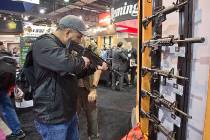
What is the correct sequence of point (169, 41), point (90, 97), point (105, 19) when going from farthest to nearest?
point (105, 19) < point (90, 97) < point (169, 41)

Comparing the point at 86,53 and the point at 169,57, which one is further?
the point at 86,53

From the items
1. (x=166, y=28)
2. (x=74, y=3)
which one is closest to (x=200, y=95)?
(x=166, y=28)

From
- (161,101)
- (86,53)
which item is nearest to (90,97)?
(86,53)

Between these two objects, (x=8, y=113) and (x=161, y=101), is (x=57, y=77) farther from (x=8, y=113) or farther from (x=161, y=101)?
(x=8, y=113)

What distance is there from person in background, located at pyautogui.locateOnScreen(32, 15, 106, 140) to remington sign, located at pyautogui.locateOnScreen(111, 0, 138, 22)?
153 cm

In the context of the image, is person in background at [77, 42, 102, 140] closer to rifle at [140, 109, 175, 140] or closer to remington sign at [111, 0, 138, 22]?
remington sign at [111, 0, 138, 22]

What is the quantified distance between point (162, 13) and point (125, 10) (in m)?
1.74

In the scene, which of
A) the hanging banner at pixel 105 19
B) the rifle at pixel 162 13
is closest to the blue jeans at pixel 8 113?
the rifle at pixel 162 13

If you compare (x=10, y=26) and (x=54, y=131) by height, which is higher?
(x=10, y=26)

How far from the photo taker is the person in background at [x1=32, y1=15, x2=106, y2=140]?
1797 millimetres

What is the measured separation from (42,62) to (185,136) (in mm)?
1265

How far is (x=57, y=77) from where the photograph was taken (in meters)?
1.91

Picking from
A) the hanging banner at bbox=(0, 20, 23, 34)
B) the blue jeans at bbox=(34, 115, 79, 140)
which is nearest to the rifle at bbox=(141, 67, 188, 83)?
the blue jeans at bbox=(34, 115, 79, 140)

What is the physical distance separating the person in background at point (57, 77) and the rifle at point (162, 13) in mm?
604
